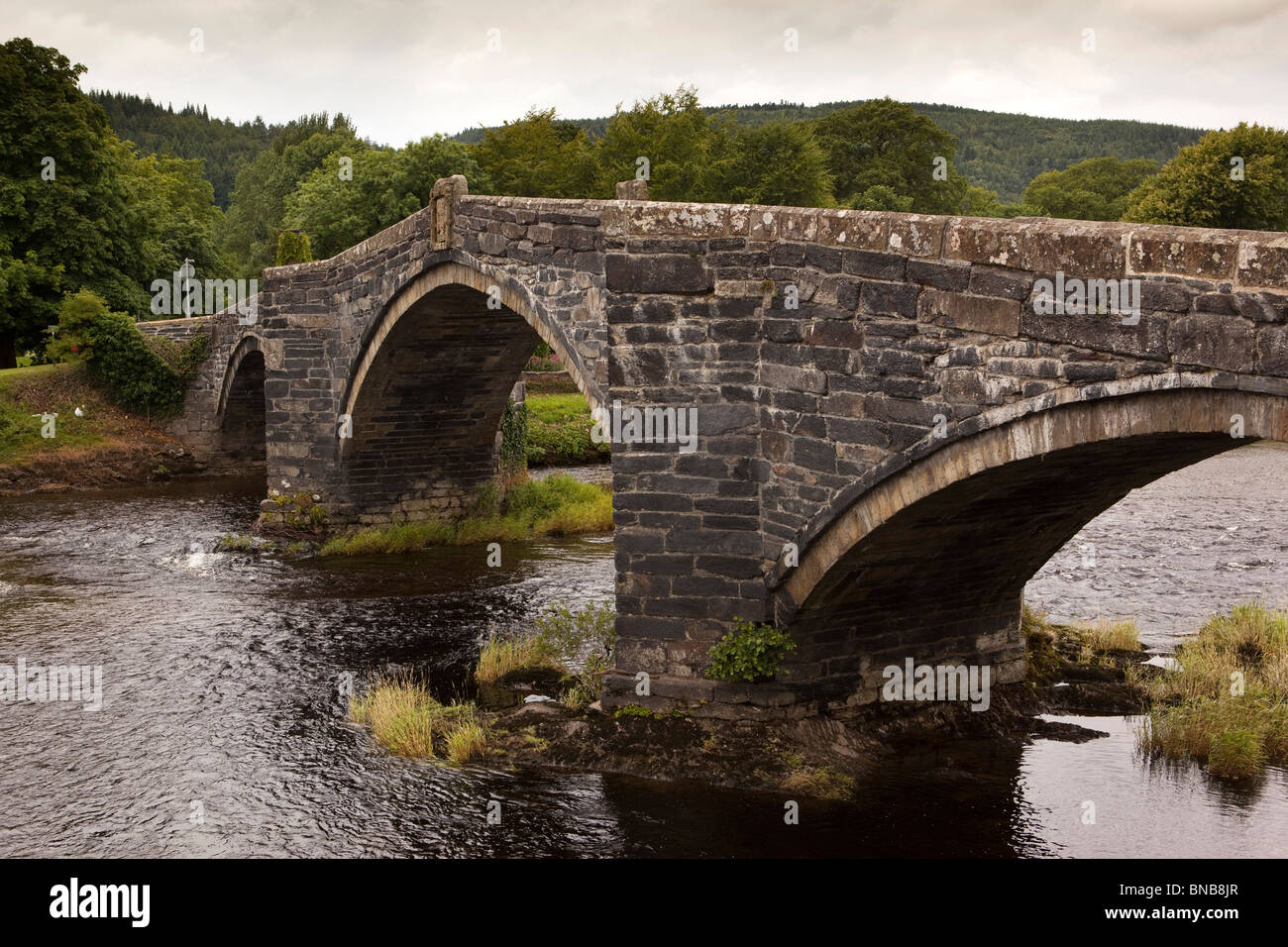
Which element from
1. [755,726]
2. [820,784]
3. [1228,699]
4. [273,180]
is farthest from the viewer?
[273,180]

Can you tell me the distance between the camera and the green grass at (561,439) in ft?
99.4

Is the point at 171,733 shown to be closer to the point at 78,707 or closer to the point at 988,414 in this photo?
the point at 78,707

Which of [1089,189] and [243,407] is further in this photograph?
[1089,189]

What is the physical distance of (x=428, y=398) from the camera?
20781mm

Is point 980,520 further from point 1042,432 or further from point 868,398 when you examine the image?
point 1042,432

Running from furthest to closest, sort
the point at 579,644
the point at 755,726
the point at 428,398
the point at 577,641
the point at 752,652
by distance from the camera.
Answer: the point at 428,398 < the point at 579,644 < the point at 577,641 < the point at 755,726 < the point at 752,652

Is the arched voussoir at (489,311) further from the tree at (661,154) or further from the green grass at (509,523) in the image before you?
the tree at (661,154)

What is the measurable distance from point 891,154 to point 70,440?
3373 cm

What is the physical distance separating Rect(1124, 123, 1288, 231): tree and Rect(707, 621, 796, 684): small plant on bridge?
30.1m

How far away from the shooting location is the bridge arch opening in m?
29.1

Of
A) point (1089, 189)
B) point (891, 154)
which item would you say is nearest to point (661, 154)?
point (891, 154)

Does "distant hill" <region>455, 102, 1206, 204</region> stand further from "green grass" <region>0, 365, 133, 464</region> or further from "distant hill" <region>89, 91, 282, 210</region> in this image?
"green grass" <region>0, 365, 133, 464</region>

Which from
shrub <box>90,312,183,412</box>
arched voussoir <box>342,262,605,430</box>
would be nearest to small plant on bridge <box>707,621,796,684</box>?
arched voussoir <box>342,262,605,430</box>
